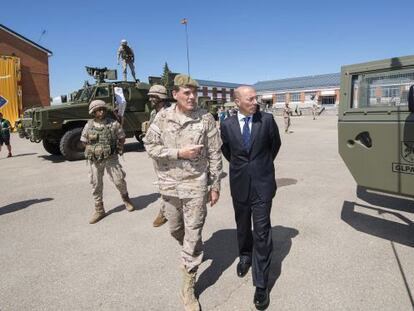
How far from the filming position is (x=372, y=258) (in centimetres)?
339

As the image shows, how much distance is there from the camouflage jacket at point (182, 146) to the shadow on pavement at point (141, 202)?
2795mm

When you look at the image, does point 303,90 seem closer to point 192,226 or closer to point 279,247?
point 279,247

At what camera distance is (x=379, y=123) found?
3.25m

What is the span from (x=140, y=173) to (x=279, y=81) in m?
68.1

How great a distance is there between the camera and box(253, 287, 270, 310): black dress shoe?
2.63 m

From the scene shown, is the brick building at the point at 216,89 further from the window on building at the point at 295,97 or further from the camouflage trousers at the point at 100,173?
the camouflage trousers at the point at 100,173

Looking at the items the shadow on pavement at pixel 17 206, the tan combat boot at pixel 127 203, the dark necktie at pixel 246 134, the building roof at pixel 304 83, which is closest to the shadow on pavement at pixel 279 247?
the dark necktie at pixel 246 134

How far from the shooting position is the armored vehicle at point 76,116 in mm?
9977

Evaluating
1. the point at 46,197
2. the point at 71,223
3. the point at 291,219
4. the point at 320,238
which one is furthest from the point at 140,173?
the point at 320,238

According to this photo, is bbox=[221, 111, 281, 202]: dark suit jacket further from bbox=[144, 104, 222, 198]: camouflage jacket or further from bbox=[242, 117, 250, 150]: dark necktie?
bbox=[144, 104, 222, 198]: camouflage jacket

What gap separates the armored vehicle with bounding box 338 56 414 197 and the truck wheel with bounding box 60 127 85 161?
8394 mm

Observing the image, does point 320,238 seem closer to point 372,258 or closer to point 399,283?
point 372,258

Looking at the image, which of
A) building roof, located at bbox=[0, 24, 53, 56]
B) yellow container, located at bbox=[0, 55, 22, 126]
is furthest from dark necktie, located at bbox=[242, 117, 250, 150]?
building roof, located at bbox=[0, 24, 53, 56]

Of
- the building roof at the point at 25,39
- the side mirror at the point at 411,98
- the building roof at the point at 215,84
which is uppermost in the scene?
the building roof at the point at 215,84
